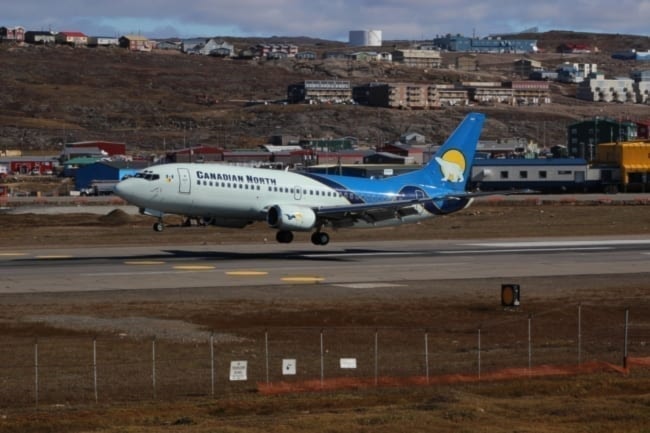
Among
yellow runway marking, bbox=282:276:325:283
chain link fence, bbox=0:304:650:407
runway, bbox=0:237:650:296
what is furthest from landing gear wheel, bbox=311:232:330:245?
chain link fence, bbox=0:304:650:407

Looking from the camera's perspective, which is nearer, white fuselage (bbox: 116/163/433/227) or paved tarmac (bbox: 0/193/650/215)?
white fuselage (bbox: 116/163/433/227)

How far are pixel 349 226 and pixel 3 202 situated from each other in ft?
227

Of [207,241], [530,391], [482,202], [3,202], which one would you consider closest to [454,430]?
[530,391]

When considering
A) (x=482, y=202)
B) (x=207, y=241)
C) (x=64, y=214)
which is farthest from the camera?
(x=482, y=202)

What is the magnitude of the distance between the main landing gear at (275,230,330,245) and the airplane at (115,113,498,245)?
6cm

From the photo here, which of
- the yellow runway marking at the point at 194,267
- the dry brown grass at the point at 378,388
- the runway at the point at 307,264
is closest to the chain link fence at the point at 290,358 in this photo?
the dry brown grass at the point at 378,388

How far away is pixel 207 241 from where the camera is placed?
87.1 meters

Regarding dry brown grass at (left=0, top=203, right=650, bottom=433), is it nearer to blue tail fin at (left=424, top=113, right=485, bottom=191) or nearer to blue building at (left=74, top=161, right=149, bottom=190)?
blue tail fin at (left=424, top=113, right=485, bottom=191)

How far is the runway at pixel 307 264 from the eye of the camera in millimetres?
61281

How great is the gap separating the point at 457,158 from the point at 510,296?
2999 cm

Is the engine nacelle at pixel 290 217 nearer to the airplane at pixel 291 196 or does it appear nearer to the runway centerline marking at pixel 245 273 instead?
the airplane at pixel 291 196

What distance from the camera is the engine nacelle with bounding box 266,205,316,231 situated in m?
71.6

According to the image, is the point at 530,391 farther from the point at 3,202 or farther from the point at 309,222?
the point at 3,202

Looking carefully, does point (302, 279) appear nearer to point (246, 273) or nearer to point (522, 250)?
point (246, 273)
